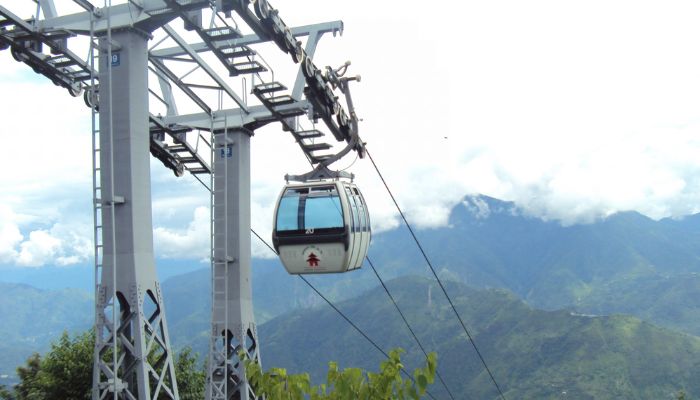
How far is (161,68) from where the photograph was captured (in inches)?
766

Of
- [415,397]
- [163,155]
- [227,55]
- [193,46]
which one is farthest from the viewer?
[163,155]

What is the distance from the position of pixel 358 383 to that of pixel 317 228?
1060cm

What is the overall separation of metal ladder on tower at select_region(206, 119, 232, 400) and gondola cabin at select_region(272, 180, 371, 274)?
117 inches

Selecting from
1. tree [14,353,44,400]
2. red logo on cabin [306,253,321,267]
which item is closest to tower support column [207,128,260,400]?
red logo on cabin [306,253,321,267]

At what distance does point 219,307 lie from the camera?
69.0 feet

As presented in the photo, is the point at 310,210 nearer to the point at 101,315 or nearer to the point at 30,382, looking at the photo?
the point at 101,315

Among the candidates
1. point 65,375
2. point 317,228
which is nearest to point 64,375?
point 65,375

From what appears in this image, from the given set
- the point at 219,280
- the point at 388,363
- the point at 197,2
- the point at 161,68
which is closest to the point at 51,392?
the point at 219,280

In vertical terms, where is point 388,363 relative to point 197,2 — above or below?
below

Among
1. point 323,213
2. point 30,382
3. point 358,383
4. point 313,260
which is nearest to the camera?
point 358,383

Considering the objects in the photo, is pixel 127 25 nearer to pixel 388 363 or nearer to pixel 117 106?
pixel 117 106

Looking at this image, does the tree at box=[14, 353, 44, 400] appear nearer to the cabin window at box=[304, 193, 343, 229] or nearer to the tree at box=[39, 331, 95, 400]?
the tree at box=[39, 331, 95, 400]

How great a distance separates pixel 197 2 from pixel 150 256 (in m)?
5.34

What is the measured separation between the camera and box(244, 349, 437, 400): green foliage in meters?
6.70
